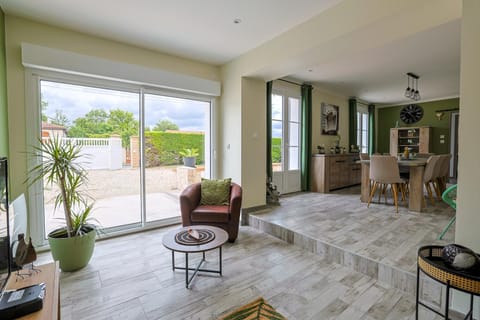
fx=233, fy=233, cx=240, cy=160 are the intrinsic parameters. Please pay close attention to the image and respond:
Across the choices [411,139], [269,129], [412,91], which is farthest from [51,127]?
[411,139]

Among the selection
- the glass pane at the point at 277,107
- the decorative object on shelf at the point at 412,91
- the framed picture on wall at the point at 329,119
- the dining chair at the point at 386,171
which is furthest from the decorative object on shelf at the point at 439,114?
the glass pane at the point at 277,107

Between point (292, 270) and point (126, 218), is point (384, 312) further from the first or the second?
point (126, 218)

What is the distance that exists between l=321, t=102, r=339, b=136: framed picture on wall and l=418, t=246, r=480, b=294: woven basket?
4.65 meters

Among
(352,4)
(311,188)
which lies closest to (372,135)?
(311,188)

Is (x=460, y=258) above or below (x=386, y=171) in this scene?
below

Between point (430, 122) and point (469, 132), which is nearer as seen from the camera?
point (469, 132)

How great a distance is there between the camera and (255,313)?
1.77 meters

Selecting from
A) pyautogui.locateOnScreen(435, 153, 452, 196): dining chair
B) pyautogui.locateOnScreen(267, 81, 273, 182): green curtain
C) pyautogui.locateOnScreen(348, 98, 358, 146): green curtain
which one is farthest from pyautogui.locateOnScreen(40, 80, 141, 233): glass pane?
pyautogui.locateOnScreen(348, 98, 358, 146): green curtain

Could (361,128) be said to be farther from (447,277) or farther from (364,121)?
(447,277)

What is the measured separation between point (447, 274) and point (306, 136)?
409 centimetres

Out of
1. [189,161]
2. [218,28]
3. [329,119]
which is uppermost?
[218,28]

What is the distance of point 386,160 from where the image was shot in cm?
382

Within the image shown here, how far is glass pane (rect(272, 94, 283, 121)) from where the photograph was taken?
4883mm

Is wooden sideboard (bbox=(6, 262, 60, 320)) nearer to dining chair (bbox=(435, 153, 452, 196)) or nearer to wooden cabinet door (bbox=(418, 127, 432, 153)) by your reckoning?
dining chair (bbox=(435, 153, 452, 196))
